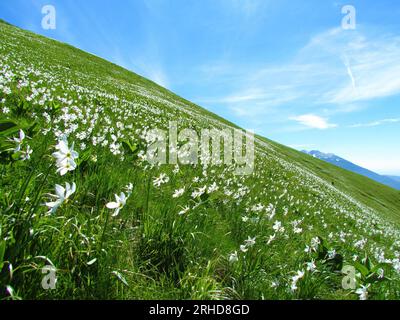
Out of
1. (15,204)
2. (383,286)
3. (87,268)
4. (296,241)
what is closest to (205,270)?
(87,268)

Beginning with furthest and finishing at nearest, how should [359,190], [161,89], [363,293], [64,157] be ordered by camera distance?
[359,190] → [161,89] → [363,293] → [64,157]

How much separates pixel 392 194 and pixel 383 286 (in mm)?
115782

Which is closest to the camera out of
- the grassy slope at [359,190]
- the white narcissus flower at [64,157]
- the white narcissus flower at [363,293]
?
the white narcissus flower at [64,157]

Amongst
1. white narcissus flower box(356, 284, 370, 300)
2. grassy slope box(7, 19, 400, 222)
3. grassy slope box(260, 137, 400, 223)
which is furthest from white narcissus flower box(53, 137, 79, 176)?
grassy slope box(260, 137, 400, 223)

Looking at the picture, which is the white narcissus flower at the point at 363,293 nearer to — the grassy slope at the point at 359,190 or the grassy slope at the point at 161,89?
the grassy slope at the point at 161,89

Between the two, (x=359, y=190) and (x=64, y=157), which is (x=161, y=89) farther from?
(x=64, y=157)

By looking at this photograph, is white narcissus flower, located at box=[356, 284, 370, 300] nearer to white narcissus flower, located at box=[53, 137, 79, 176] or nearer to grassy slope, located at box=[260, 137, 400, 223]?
white narcissus flower, located at box=[53, 137, 79, 176]

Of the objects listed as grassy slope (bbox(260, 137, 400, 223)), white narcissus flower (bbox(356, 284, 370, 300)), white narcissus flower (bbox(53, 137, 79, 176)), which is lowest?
white narcissus flower (bbox(356, 284, 370, 300))

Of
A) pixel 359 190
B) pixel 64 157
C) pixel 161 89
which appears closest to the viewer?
pixel 64 157

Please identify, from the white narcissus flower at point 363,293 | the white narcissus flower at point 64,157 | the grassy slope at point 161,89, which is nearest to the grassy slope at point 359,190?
the grassy slope at point 161,89

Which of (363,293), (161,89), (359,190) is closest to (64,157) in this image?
(363,293)
